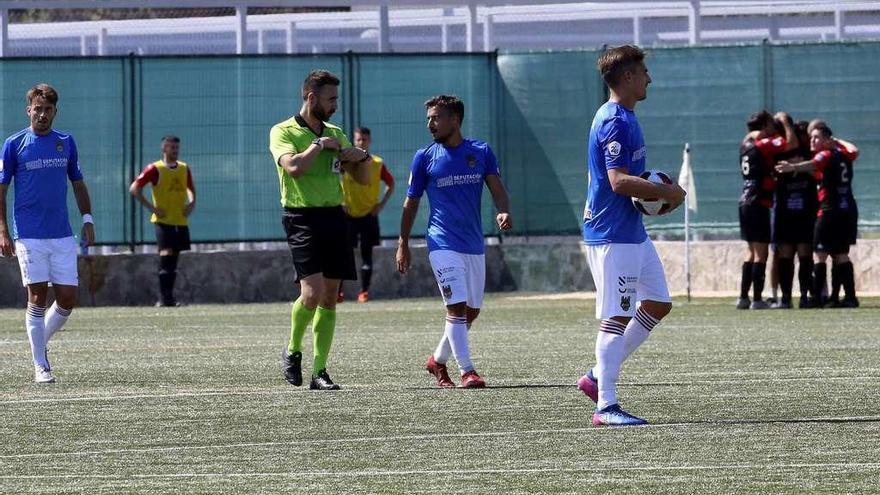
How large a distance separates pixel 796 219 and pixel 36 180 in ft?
34.9

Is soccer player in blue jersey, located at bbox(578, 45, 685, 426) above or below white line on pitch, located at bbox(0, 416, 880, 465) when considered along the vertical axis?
above

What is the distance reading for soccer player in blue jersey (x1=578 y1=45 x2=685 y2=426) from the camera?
1039cm

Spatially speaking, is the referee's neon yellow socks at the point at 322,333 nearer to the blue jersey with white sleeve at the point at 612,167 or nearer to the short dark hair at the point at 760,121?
the blue jersey with white sleeve at the point at 612,167

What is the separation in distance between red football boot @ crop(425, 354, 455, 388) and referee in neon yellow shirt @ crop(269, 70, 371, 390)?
66 cm

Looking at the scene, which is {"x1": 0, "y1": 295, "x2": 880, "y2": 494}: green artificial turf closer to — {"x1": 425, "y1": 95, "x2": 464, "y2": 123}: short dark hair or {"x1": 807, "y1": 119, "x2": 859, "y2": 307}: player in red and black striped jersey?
{"x1": 425, "y1": 95, "x2": 464, "y2": 123}: short dark hair

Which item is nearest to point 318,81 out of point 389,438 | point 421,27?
point 389,438

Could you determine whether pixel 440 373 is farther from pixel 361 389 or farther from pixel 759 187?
pixel 759 187

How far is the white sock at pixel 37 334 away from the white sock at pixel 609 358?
16.1 ft

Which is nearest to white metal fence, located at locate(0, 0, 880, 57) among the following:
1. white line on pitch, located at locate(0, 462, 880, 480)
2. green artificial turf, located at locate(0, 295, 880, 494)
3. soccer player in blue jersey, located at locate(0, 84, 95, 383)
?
green artificial turf, located at locate(0, 295, 880, 494)

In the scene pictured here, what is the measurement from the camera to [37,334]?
553 inches

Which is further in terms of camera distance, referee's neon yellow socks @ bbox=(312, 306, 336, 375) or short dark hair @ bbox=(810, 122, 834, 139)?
short dark hair @ bbox=(810, 122, 834, 139)

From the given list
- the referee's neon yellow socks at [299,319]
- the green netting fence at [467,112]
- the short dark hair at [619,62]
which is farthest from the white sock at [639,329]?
the green netting fence at [467,112]

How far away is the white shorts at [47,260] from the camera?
13.9 meters

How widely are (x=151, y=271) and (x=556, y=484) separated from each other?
59.7 ft
